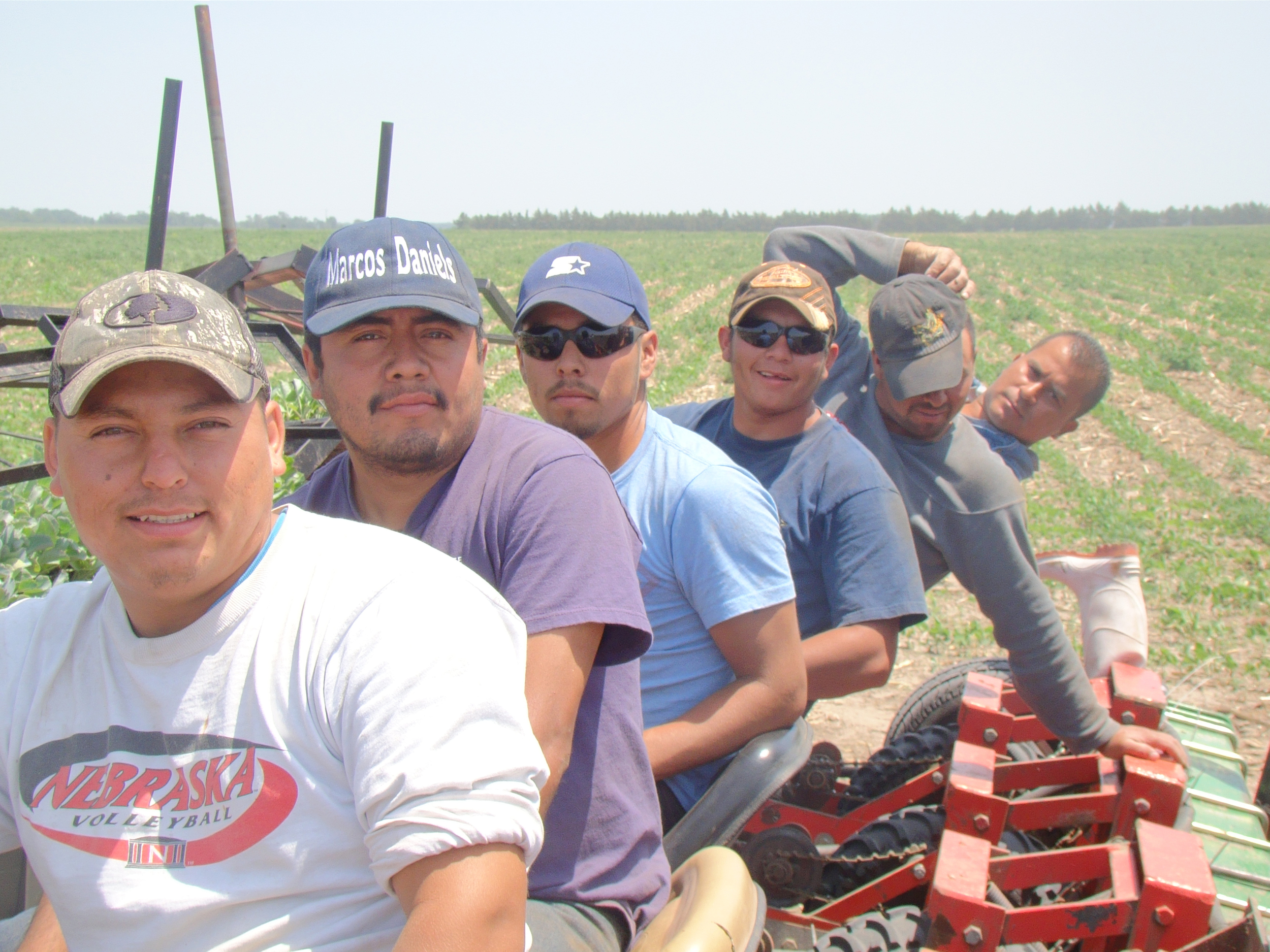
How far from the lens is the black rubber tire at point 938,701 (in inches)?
137

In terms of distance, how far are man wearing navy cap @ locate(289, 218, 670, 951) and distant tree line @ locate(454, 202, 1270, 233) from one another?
84176 millimetres

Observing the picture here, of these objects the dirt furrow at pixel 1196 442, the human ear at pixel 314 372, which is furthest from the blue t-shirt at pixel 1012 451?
the dirt furrow at pixel 1196 442

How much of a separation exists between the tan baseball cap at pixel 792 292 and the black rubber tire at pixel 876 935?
1579 millimetres

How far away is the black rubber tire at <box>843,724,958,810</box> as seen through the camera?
3107 mm

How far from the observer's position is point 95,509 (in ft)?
4.08

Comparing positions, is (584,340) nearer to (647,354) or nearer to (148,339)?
(647,354)

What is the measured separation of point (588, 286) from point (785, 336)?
27.1 inches

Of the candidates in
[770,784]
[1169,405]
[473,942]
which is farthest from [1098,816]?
[1169,405]

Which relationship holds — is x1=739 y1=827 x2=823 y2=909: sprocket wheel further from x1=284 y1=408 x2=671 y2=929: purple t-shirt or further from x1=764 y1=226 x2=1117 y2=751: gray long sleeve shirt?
x1=284 y1=408 x2=671 y2=929: purple t-shirt

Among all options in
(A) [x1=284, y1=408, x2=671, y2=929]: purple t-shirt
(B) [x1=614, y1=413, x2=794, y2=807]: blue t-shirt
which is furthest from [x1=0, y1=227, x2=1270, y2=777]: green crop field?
(A) [x1=284, y1=408, x2=671, y2=929]: purple t-shirt

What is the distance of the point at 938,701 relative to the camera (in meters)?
3.50

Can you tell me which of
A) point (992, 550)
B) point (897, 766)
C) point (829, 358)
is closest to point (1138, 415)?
point (897, 766)

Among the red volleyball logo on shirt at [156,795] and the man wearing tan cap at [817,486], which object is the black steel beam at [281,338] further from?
the red volleyball logo on shirt at [156,795]

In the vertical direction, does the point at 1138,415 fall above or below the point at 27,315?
below
